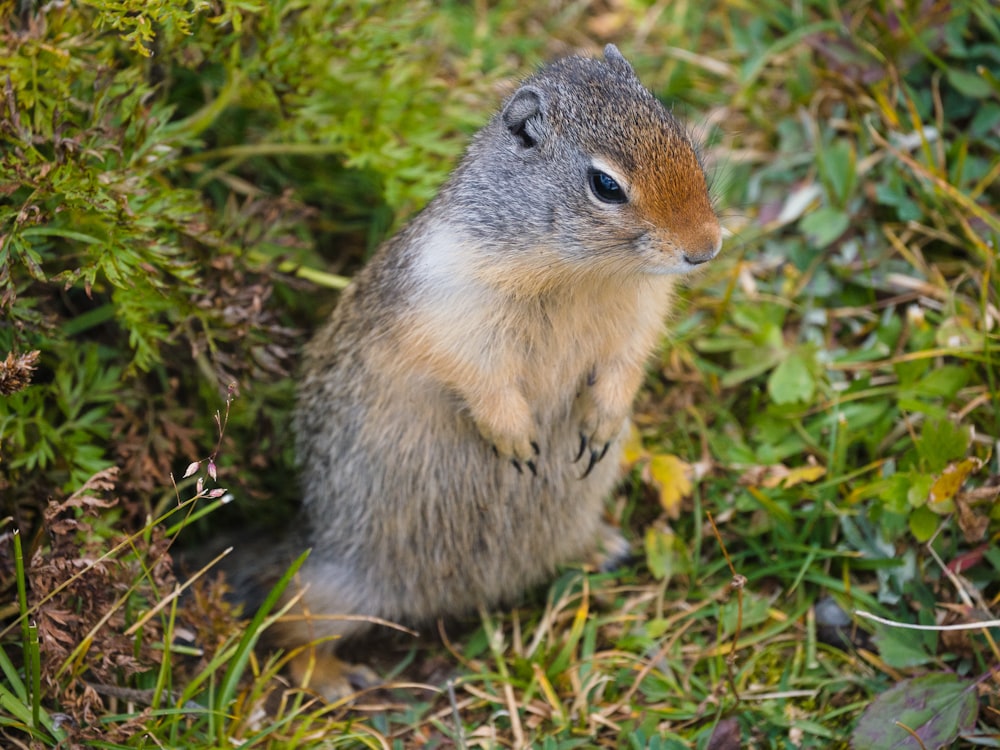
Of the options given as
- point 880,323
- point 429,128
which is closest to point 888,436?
point 880,323

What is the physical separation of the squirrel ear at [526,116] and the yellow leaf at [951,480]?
1.94 metres

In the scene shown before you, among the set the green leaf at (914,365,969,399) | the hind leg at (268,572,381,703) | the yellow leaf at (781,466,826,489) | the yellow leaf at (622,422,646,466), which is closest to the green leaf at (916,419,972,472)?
the green leaf at (914,365,969,399)

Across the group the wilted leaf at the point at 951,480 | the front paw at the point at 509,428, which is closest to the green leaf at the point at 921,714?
the wilted leaf at the point at 951,480

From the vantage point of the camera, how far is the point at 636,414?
17.4ft

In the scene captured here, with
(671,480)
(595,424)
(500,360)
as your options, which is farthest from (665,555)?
(500,360)

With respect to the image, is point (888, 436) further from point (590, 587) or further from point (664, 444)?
point (590, 587)

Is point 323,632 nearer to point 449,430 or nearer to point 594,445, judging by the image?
point 449,430

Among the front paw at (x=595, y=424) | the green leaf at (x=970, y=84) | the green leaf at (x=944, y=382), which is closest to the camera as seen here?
the front paw at (x=595, y=424)

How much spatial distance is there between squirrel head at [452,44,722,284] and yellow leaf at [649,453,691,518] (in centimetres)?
149

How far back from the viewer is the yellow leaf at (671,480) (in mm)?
4754

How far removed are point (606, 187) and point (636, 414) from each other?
6.59ft

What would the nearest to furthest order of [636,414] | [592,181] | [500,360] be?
[592,181] < [500,360] < [636,414]

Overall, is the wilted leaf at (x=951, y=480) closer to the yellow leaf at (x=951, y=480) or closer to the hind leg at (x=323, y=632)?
the yellow leaf at (x=951, y=480)

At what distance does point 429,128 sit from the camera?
16.7 ft
